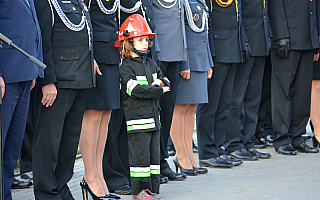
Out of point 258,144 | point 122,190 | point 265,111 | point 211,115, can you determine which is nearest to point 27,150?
point 122,190

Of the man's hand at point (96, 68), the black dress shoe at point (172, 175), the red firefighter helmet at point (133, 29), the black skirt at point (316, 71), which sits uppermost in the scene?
the red firefighter helmet at point (133, 29)

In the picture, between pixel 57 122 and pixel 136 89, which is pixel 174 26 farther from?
pixel 57 122

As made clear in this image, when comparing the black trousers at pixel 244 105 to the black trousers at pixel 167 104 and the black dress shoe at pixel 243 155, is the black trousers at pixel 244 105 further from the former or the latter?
the black trousers at pixel 167 104

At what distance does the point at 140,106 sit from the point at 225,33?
2.44 m

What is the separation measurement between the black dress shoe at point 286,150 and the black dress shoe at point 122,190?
9.87 feet

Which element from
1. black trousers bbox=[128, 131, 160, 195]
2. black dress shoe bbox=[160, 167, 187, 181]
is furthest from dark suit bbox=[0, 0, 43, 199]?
black dress shoe bbox=[160, 167, 187, 181]

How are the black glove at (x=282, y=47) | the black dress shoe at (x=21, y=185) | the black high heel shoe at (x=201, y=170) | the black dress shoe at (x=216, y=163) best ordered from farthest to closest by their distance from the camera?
1. the black glove at (x=282, y=47)
2. the black dress shoe at (x=216, y=163)
3. the black high heel shoe at (x=201, y=170)
4. the black dress shoe at (x=21, y=185)

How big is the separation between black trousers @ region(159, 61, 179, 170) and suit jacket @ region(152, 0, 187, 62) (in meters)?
0.10

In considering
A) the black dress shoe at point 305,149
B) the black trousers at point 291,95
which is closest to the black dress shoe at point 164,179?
the black trousers at point 291,95

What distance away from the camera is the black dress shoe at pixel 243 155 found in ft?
24.2

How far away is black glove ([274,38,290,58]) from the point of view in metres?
7.71

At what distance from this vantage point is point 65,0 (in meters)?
4.60

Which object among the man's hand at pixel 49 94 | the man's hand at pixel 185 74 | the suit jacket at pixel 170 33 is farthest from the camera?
the man's hand at pixel 185 74

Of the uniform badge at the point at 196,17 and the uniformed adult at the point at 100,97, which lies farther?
the uniform badge at the point at 196,17
